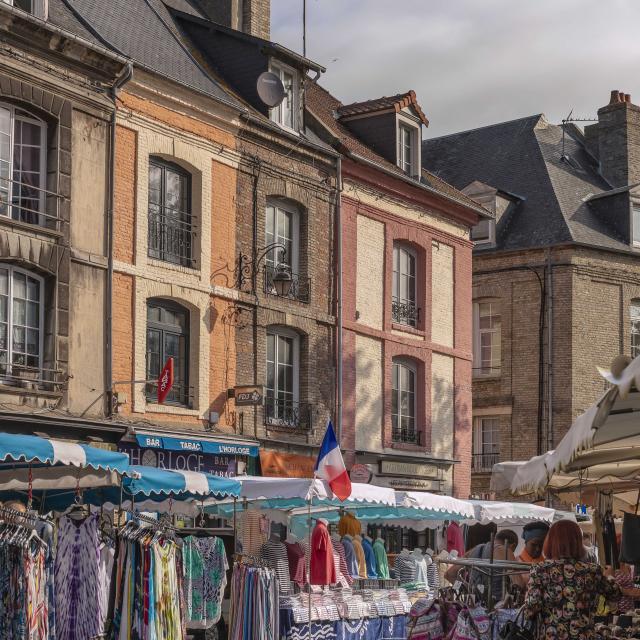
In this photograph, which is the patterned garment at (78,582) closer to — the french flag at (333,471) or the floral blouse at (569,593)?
the floral blouse at (569,593)

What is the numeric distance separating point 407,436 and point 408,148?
6.56 metres

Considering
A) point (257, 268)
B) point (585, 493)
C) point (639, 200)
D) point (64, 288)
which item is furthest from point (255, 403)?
point (639, 200)

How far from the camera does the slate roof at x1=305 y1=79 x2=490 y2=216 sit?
2615cm

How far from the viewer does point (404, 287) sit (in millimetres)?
27812

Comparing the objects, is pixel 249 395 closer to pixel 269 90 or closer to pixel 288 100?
pixel 269 90

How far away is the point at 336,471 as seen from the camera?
607 inches

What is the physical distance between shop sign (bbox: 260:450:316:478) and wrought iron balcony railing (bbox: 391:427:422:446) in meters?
3.23

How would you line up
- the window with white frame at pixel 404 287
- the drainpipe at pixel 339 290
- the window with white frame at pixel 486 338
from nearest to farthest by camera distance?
the drainpipe at pixel 339 290 → the window with white frame at pixel 404 287 → the window with white frame at pixel 486 338

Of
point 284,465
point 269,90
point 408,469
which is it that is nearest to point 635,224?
point 408,469

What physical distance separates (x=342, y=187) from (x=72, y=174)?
7613 millimetres

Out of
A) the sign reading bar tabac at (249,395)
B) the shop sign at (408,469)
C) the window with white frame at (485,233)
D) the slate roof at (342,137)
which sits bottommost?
the shop sign at (408,469)

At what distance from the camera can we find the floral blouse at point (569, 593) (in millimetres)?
9328

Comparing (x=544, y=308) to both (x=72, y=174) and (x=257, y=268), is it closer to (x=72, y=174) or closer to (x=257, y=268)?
(x=257, y=268)

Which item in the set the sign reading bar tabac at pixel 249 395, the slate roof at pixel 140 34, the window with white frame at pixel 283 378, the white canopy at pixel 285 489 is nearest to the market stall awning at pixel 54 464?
the white canopy at pixel 285 489
